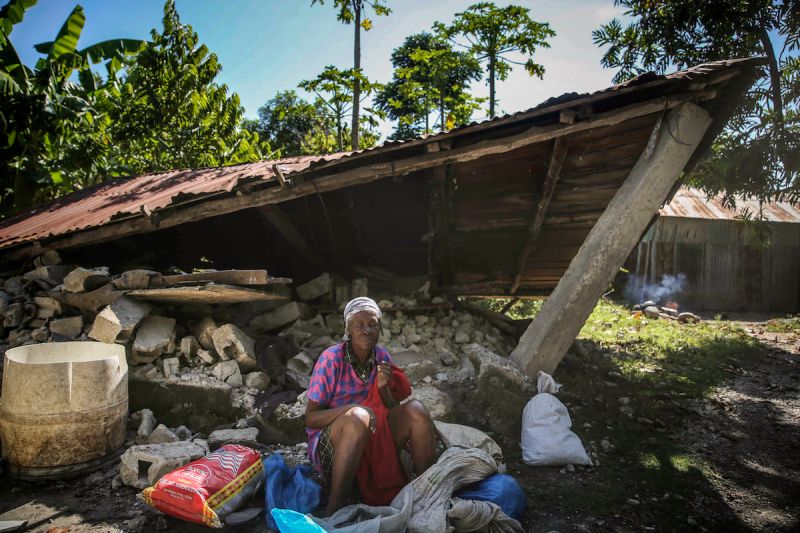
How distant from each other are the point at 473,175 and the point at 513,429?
285 cm

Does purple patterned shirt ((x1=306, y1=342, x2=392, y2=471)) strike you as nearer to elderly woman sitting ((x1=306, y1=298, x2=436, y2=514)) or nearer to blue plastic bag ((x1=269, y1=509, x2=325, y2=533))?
elderly woman sitting ((x1=306, y1=298, x2=436, y2=514))

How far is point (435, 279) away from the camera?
6.51m

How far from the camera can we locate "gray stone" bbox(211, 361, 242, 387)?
13.9ft

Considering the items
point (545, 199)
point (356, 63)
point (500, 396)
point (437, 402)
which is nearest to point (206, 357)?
point (437, 402)

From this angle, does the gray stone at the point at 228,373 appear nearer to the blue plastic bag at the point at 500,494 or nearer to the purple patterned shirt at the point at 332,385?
the purple patterned shirt at the point at 332,385

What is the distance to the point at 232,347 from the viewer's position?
448 centimetres

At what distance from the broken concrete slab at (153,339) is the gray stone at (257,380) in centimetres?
82

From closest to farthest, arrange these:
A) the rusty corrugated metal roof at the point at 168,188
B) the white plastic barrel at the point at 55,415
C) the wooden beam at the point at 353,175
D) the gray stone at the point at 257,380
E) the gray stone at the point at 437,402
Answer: the white plastic barrel at the point at 55,415 < the rusty corrugated metal roof at the point at 168,188 < the wooden beam at the point at 353,175 < the gray stone at the point at 437,402 < the gray stone at the point at 257,380

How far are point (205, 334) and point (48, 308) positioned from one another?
1716 millimetres

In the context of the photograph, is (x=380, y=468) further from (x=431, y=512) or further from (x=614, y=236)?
(x=614, y=236)

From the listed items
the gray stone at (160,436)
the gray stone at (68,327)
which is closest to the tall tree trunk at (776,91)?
the gray stone at (160,436)

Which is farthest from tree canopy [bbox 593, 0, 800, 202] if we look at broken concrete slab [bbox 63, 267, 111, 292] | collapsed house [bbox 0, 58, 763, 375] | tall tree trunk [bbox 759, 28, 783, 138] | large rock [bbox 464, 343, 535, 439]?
broken concrete slab [bbox 63, 267, 111, 292]

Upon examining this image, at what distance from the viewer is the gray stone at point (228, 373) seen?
4.24 meters

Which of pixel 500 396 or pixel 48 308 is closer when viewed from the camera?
pixel 500 396
